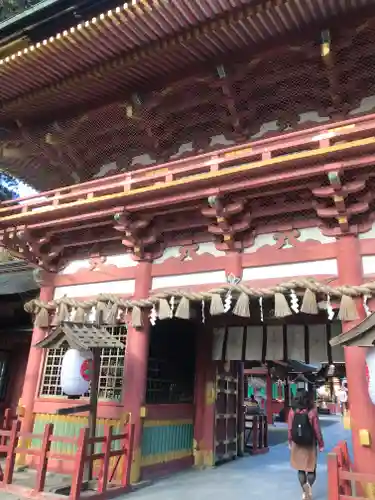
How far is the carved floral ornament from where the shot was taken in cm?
586

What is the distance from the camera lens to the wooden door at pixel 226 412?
9664 millimetres

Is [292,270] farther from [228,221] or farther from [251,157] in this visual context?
[251,157]

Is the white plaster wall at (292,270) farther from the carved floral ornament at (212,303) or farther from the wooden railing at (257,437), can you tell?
the wooden railing at (257,437)

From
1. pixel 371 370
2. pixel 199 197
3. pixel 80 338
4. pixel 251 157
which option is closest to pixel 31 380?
pixel 80 338

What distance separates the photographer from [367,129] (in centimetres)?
571

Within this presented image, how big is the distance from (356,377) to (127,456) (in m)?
3.75

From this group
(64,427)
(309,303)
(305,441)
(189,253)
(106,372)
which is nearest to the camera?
(309,303)

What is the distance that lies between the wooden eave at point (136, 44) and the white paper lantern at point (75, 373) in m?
5.04

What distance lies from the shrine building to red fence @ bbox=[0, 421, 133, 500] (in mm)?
444

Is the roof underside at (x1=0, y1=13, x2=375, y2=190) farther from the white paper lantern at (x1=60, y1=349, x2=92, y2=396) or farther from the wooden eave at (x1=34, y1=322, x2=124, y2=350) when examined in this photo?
the white paper lantern at (x1=60, y1=349, x2=92, y2=396)

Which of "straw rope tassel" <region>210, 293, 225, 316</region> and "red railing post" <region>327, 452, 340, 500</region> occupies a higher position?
"straw rope tassel" <region>210, 293, 225, 316</region>

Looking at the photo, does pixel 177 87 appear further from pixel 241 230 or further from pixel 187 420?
→ pixel 187 420

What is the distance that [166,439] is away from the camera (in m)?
8.16

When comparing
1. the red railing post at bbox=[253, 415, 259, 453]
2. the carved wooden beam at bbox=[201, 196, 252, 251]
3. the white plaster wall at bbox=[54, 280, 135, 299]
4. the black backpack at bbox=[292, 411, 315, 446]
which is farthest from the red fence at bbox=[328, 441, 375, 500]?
the red railing post at bbox=[253, 415, 259, 453]
